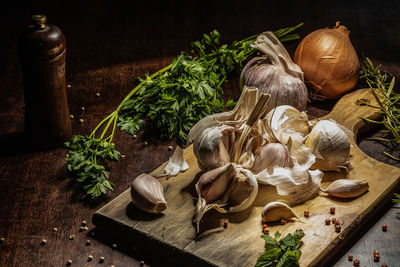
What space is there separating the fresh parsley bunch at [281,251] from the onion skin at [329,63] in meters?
0.84

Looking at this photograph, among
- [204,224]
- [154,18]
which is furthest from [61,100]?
[154,18]

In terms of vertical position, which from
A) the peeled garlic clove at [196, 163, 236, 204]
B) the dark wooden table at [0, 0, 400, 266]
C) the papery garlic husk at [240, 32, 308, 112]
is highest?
the papery garlic husk at [240, 32, 308, 112]

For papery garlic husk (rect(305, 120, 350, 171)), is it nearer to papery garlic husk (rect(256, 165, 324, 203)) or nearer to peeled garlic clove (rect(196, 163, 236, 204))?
papery garlic husk (rect(256, 165, 324, 203))

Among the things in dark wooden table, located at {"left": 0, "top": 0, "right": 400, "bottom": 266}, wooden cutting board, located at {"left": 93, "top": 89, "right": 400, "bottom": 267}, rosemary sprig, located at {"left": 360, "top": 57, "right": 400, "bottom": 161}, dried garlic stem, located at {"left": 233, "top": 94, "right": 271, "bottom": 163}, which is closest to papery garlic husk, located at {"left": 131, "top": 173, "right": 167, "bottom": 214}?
wooden cutting board, located at {"left": 93, "top": 89, "right": 400, "bottom": 267}

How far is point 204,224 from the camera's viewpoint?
1485 mm

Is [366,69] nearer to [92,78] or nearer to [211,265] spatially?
[92,78]

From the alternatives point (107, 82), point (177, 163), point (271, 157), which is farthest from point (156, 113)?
point (271, 157)

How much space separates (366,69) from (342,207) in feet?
2.98

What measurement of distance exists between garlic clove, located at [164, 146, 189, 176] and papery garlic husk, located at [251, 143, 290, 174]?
0.22m

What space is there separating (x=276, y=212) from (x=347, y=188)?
224 millimetres

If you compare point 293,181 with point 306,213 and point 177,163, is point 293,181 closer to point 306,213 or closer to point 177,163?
point 306,213

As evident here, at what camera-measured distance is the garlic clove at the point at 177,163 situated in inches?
66.0

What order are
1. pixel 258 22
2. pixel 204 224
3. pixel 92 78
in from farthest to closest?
pixel 258 22, pixel 92 78, pixel 204 224

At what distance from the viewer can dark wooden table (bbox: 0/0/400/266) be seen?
152cm
